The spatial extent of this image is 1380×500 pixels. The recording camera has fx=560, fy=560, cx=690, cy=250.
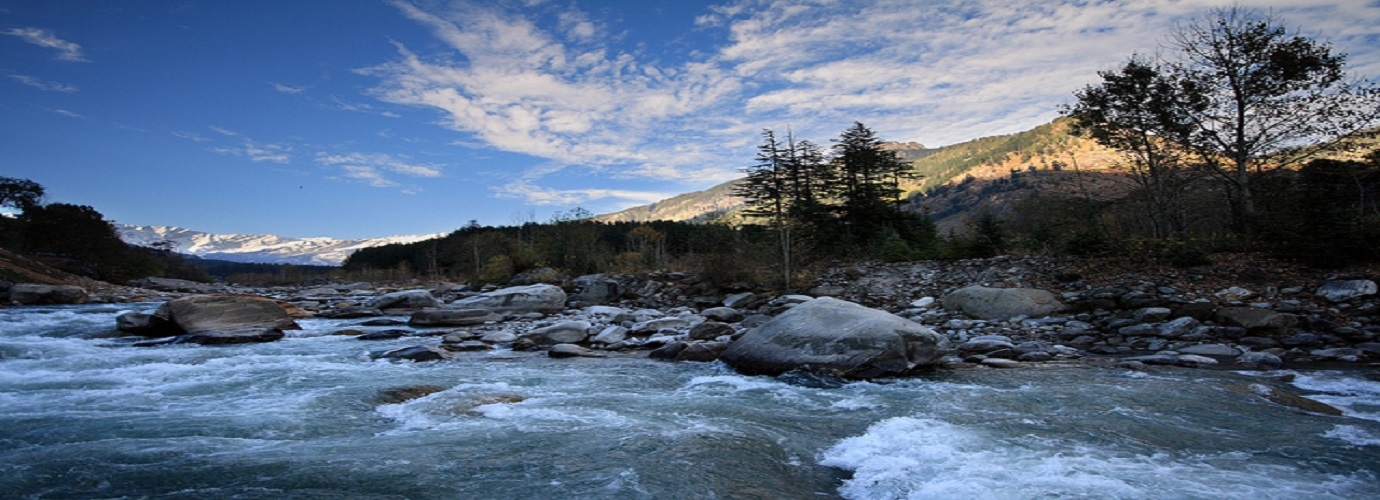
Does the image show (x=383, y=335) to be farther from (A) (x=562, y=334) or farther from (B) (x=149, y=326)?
(B) (x=149, y=326)

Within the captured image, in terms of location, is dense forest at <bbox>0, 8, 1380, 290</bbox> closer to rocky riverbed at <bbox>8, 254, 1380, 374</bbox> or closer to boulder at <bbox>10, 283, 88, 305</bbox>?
rocky riverbed at <bbox>8, 254, 1380, 374</bbox>

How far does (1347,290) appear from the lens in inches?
419

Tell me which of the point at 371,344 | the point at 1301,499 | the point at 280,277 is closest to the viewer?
the point at 1301,499

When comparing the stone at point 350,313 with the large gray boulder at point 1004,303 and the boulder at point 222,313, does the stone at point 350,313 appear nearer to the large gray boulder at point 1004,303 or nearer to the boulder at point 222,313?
the boulder at point 222,313

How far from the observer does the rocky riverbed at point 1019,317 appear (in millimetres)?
9766

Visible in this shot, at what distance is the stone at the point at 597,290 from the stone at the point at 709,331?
31.5 ft

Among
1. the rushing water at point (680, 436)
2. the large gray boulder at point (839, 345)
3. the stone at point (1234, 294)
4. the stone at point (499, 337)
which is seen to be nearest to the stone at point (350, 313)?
the stone at point (499, 337)

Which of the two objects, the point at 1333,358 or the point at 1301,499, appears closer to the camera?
the point at 1301,499

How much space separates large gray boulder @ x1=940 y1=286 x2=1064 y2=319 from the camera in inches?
523

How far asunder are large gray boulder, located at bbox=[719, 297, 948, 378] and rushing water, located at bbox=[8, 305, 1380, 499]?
51 centimetres

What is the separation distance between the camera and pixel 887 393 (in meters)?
7.78

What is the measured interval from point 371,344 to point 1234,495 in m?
15.5

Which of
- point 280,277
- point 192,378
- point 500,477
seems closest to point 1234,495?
point 500,477

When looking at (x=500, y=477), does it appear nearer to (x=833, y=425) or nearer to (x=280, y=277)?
(x=833, y=425)
